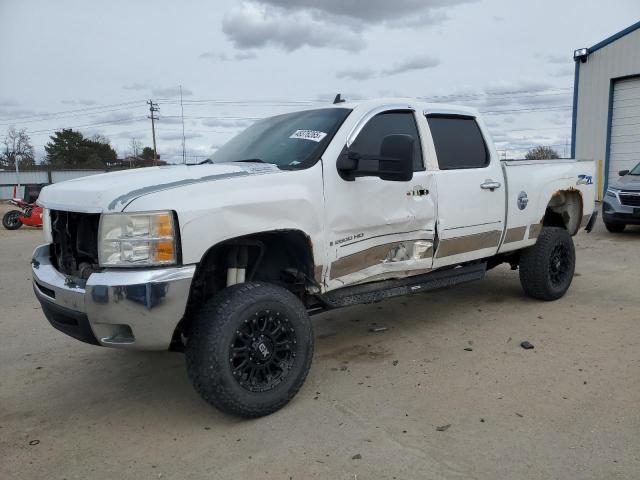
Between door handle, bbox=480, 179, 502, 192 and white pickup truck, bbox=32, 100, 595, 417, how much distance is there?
2 cm

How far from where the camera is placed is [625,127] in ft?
54.8

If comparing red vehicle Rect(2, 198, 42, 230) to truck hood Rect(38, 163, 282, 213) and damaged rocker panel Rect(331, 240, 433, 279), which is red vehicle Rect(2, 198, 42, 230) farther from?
damaged rocker panel Rect(331, 240, 433, 279)

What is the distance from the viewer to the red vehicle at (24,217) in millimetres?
14477

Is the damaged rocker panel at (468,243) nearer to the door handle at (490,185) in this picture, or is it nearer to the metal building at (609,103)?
the door handle at (490,185)

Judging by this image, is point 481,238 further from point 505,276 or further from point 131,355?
point 131,355

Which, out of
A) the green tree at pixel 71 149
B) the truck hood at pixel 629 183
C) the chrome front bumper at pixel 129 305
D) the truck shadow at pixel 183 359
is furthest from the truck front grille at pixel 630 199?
the green tree at pixel 71 149

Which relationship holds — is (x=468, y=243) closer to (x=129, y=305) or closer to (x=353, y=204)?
(x=353, y=204)

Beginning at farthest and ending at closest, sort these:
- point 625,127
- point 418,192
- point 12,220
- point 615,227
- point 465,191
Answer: point 625,127, point 12,220, point 615,227, point 465,191, point 418,192

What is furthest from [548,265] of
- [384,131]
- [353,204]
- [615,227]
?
[615,227]

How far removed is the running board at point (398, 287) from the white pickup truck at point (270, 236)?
0.01 m

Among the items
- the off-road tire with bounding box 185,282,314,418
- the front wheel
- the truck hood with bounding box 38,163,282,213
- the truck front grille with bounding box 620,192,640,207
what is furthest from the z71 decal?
the front wheel

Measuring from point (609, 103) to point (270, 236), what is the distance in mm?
16850

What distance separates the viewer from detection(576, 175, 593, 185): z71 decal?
5823mm

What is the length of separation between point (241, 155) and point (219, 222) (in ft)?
4.41
